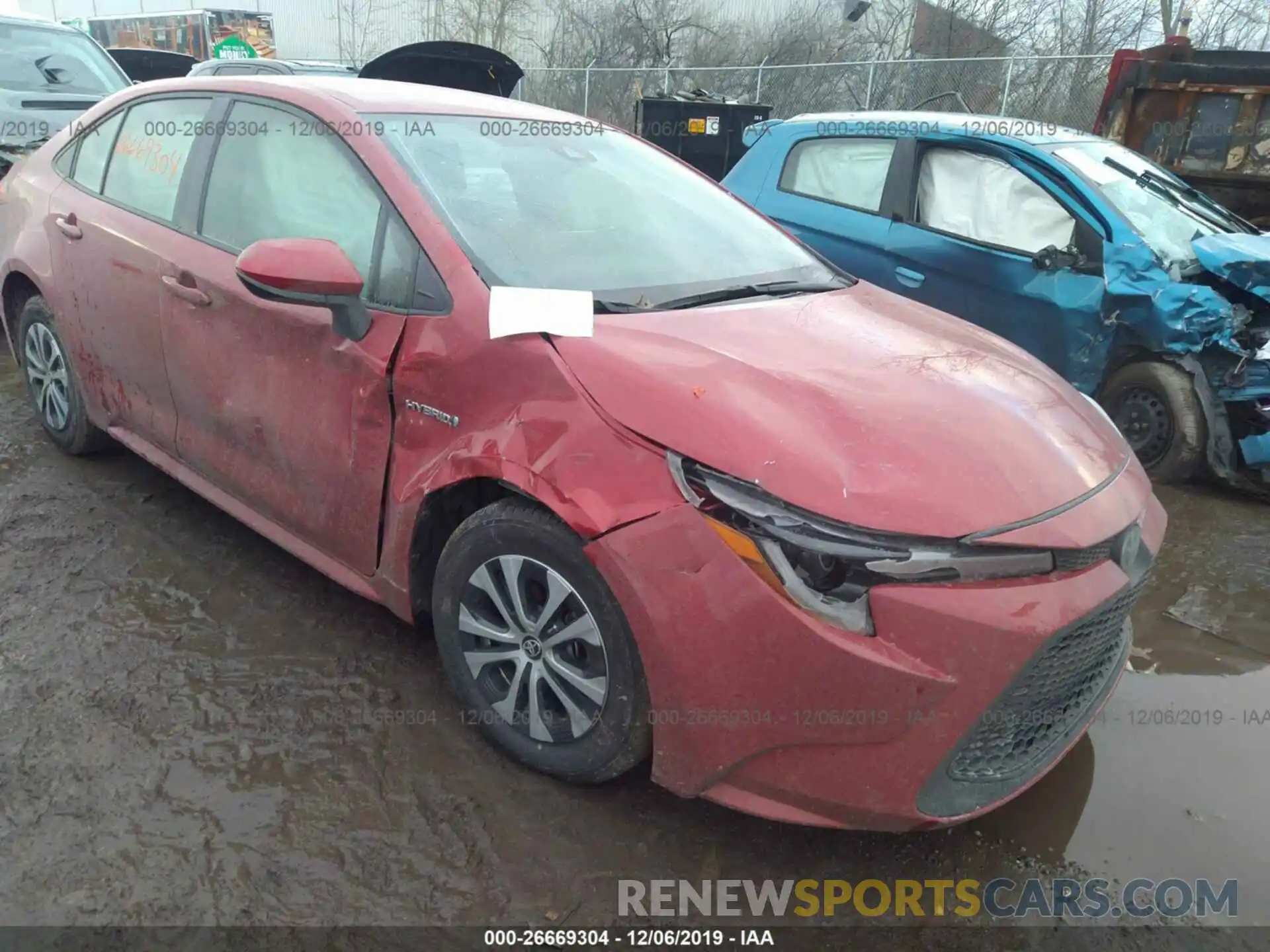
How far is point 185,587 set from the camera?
10.1ft

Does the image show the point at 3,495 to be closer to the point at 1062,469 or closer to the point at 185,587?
the point at 185,587

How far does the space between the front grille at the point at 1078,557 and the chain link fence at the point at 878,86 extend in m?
8.25

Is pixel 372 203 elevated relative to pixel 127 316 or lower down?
elevated

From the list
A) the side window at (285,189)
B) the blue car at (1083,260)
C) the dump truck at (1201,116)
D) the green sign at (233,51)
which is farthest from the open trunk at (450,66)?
the green sign at (233,51)

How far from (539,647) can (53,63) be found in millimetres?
7453

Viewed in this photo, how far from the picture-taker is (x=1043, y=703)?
198cm

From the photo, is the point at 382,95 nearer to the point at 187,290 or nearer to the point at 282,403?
the point at 187,290

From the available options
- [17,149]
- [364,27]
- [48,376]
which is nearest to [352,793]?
[48,376]

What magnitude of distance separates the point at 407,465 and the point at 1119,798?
205 centimetres

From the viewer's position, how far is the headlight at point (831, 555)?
179 cm

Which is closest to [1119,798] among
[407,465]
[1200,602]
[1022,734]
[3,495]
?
[1022,734]

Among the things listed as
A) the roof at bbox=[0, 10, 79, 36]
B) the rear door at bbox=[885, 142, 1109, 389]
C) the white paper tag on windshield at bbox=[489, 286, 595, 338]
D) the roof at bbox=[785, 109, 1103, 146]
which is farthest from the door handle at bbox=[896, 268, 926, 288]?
the roof at bbox=[0, 10, 79, 36]

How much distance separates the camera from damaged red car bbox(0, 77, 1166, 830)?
5.95 ft

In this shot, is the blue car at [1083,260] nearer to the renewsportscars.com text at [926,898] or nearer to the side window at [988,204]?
the side window at [988,204]
